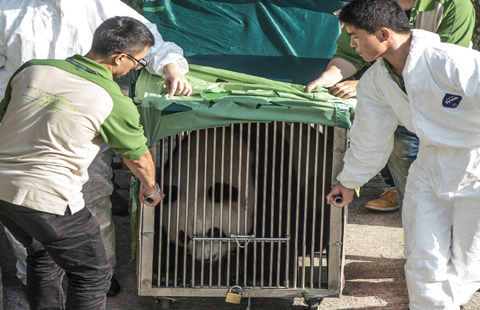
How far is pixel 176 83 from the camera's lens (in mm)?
3627

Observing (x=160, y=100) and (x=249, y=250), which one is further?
(x=249, y=250)

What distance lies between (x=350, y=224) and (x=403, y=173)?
4.01ft

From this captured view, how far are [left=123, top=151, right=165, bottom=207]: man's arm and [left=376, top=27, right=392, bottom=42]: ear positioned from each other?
1.18 metres

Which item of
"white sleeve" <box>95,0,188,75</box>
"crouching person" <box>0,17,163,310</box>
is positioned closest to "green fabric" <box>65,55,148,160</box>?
"crouching person" <box>0,17,163,310</box>

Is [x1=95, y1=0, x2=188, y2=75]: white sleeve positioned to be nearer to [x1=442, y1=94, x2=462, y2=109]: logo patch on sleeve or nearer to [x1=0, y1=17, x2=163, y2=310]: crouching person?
[x1=0, y1=17, x2=163, y2=310]: crouching person

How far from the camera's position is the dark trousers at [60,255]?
9.95 ft

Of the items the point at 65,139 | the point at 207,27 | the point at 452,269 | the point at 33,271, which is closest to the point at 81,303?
the point at 33,271

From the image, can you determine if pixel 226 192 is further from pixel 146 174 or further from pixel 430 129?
pixel 430 129

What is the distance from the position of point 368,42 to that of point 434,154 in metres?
0.57

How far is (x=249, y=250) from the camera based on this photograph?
379cm

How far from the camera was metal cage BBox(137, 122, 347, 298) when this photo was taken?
3.57 m

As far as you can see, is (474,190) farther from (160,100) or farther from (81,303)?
(81,303)

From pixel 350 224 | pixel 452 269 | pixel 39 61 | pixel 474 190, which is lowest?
pixel 350 224

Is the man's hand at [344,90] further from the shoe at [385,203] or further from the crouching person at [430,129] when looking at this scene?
the shoe at [385,203]
